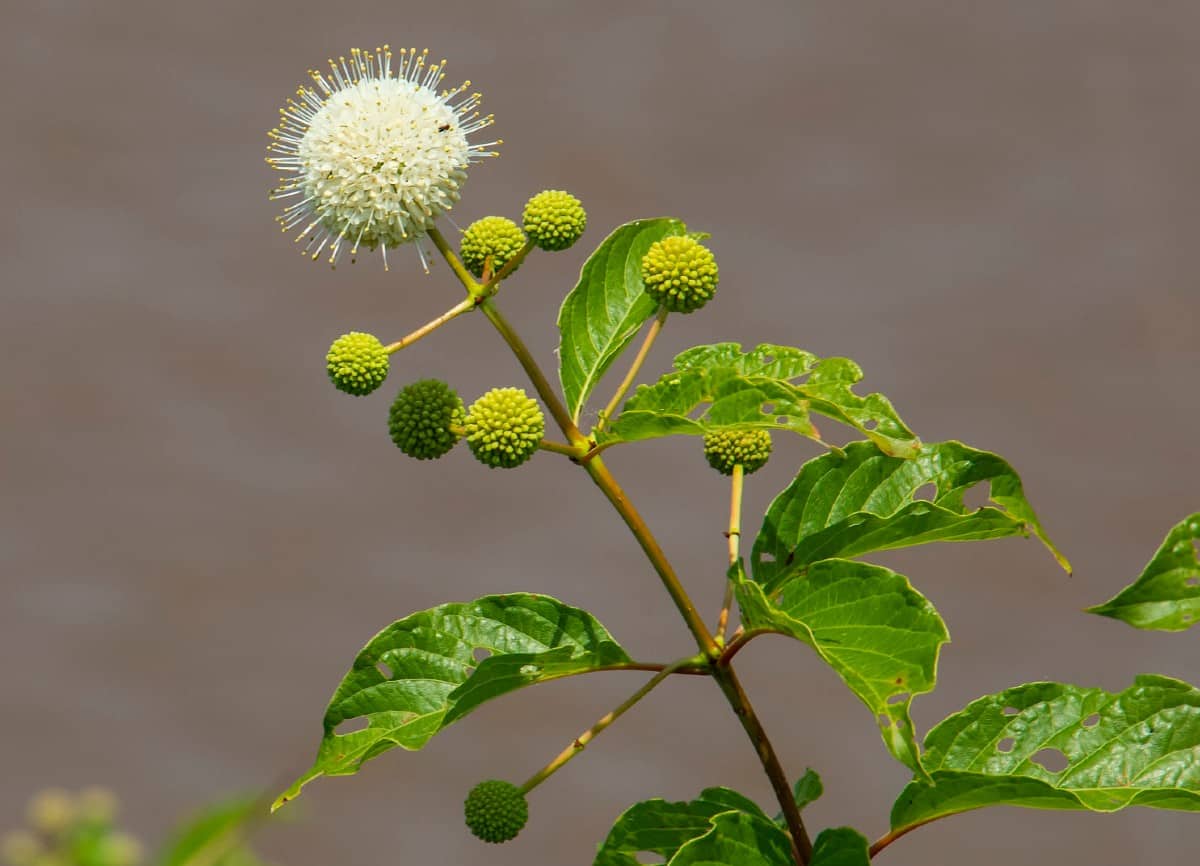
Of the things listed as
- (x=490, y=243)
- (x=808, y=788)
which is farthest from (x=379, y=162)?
(x=808, y=788)

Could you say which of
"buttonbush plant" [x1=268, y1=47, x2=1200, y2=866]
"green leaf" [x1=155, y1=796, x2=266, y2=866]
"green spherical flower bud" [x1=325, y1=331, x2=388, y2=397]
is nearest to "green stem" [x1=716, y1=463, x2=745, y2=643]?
"buttonbush plant" [x1=268, y1=47, x2=1200, y2=866]

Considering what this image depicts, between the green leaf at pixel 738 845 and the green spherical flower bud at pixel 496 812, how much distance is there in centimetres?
19

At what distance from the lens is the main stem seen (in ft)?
3.90

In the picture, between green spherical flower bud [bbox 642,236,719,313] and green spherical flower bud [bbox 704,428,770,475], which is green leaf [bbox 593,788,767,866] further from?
green spherical flower bud [bbox 642,236,719,313]

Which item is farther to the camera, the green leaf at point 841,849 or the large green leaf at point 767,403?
the green leaf at point 841,849

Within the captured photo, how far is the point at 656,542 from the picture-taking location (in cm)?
122

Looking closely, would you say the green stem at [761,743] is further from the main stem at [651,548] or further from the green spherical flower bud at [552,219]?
the green spherical flower bud at [552,219]

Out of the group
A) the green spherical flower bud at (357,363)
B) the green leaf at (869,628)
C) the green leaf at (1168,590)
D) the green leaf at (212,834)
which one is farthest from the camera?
the green spherical flower bud at (357,363)

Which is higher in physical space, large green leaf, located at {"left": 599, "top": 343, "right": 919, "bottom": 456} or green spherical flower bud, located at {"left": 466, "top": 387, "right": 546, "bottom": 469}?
green spherical flower bud, located at {"left": 466, "top": 387, "right": 546, "bottom": 469}

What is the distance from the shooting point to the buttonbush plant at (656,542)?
1.15 metres

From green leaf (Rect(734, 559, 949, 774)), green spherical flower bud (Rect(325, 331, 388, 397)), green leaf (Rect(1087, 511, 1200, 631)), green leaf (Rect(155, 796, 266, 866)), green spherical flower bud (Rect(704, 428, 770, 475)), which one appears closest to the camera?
green leaf (Rect(155, 796, 266, 866))

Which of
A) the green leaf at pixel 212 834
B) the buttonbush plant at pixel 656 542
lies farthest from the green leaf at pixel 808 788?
the green leaf at pixel 212 834

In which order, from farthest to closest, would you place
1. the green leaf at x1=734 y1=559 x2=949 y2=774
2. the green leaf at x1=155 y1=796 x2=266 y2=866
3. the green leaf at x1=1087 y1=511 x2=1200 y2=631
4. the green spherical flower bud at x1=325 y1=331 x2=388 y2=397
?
the green spherical flower bud at x1=325 y1=331 x2=388 y2=397 → the green leaf at x1=1087 y1=511 x2=1200 y2=631 → the green leaf at x1=734 y1=559 x2=949 y2=774 → the green leaf at x1=155 y1=796 x2=266 y2=866

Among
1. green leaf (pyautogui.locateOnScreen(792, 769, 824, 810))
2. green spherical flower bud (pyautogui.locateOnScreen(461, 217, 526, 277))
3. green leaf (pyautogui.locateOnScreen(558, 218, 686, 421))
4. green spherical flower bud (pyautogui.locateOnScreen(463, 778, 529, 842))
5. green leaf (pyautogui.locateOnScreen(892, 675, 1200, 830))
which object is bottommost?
green leaf (pyautogui.locateOnScreen(892, 675, 1200, 830))
